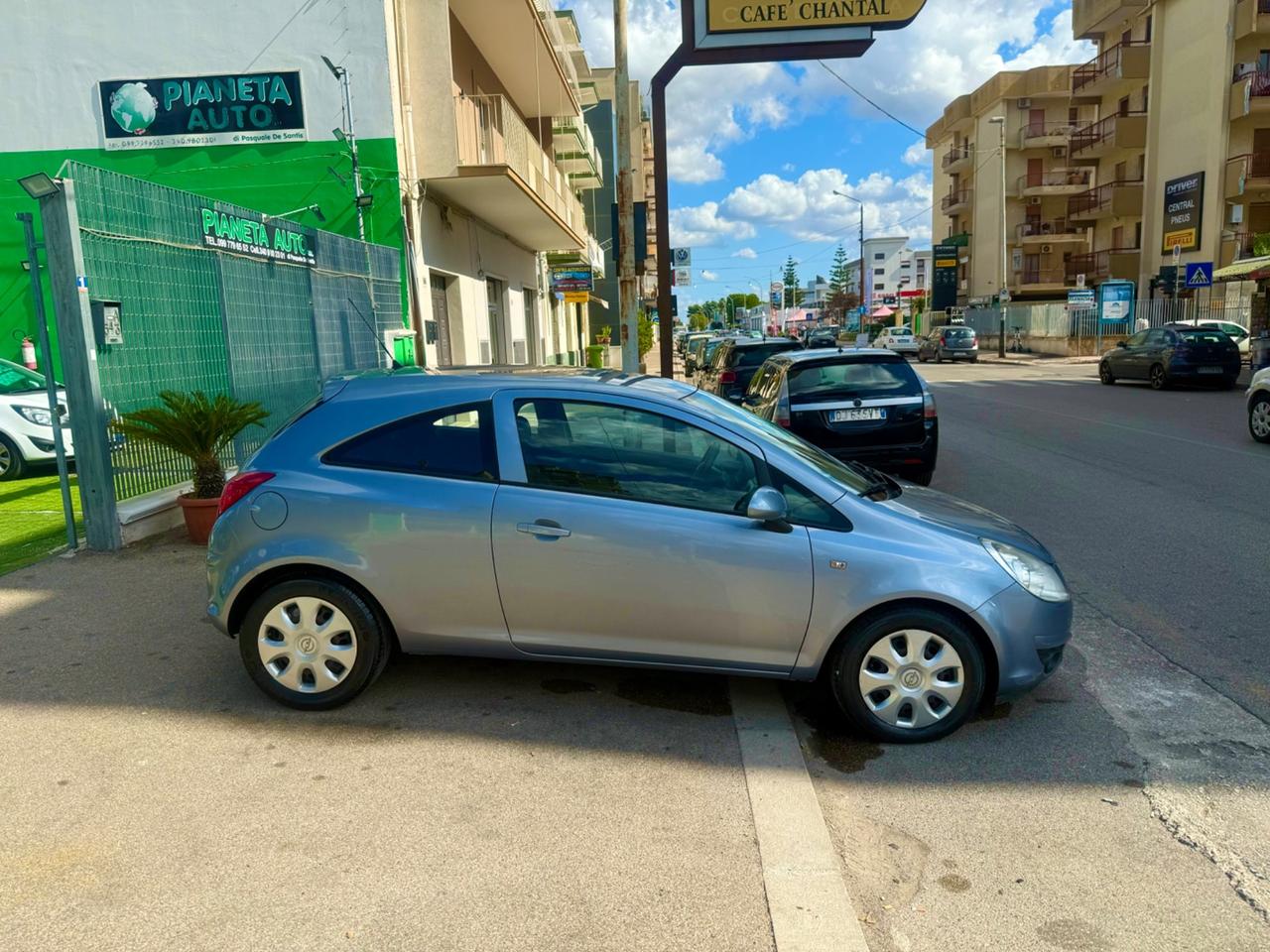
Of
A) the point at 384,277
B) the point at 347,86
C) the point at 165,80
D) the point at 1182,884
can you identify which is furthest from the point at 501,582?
the point at 165,80

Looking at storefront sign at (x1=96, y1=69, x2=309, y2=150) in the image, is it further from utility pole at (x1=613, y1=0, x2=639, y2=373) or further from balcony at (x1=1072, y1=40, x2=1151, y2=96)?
balcony at (x1=1072, y1=40, x2=1151, y2=96)

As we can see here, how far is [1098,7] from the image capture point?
142 feet

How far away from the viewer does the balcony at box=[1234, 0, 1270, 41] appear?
3322 centimetres

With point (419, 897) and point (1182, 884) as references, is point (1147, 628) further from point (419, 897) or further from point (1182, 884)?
point (419, 897)

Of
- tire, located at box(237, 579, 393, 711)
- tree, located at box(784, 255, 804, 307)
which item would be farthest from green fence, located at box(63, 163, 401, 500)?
tree, located at box(784, 255, 804, 307)

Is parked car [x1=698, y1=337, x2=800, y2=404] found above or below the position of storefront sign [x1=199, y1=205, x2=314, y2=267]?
below

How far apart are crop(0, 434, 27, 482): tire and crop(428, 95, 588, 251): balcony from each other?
726 centimetres

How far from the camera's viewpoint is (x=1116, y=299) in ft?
123

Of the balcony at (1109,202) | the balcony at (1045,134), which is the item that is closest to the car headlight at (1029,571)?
the balcony at (1109,202)

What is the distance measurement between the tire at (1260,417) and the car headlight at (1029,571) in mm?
10302

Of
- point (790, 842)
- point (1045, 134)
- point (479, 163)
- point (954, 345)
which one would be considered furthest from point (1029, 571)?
point (1045, 134)

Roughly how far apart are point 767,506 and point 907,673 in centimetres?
93

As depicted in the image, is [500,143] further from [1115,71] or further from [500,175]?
[1115,71]

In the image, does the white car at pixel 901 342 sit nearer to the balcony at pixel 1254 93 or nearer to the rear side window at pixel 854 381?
the balcony at pixel 1254 93
